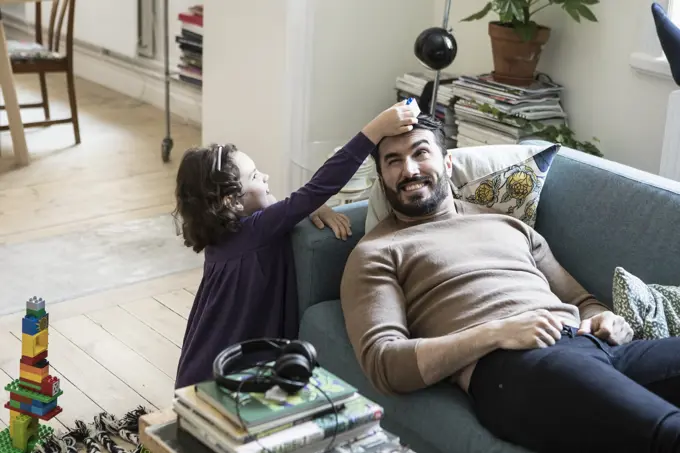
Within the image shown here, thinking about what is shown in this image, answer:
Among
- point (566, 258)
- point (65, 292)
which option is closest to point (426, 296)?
point (566, 258)

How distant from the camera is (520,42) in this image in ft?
10.1

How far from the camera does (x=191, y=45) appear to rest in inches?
186

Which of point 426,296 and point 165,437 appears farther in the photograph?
point 426,296

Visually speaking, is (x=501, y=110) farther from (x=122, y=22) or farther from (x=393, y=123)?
(x=122, y=22)

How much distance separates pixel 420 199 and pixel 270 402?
0.82m

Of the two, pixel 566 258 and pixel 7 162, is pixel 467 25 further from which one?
pixel 7 162

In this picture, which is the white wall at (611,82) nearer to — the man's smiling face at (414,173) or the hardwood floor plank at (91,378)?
the man's smiling face at (414,173)

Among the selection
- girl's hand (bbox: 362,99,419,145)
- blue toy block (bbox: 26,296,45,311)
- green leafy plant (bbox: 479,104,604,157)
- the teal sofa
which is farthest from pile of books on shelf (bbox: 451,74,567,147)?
blue toy block (bbox: 26,296,45,311)

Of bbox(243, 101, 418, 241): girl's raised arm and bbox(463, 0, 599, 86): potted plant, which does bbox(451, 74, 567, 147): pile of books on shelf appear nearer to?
bbox(463, 0, 599, 86): potted plant

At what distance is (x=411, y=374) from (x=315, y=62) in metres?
2.00

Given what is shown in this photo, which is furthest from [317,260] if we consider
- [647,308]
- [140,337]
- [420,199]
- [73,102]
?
[73,102]

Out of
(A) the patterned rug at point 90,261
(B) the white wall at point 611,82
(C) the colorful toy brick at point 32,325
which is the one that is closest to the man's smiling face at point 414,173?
(C) the colorful toy brick at point 32,325

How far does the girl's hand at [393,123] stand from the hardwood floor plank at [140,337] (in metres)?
0.99

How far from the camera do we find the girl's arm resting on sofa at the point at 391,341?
1806 millimetres
